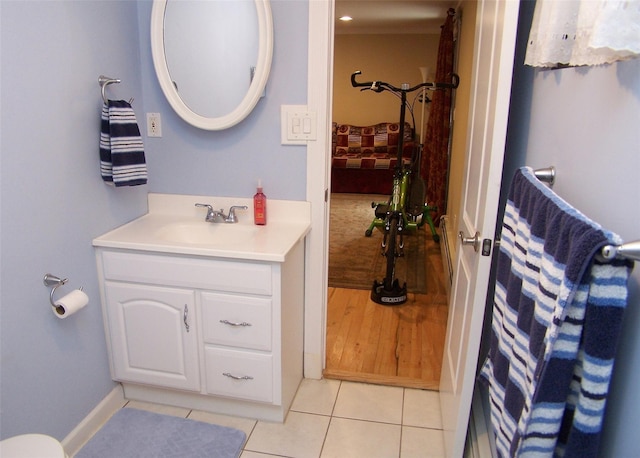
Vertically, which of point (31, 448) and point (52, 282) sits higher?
point (52, 282)

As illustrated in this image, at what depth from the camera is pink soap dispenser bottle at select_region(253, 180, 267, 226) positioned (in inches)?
82.1

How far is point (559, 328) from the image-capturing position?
0.73 meters

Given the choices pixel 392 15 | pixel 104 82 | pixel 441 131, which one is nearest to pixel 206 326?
pixel 104 82

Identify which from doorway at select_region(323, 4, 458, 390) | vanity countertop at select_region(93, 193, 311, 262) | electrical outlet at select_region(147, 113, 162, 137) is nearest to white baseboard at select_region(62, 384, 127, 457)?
vanity countertop at select_region(93, 193, 311, 262)

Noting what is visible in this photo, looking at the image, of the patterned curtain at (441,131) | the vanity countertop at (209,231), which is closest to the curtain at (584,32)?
the vanity countertop at (209,231)

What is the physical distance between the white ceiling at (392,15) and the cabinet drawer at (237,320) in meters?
4.03

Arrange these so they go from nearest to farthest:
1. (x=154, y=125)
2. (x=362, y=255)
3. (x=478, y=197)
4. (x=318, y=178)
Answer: (x=478, y=197) < (x=318, y=178) < (x=154, y=125) < (x=362, y=255)

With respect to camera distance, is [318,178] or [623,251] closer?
[623,251]

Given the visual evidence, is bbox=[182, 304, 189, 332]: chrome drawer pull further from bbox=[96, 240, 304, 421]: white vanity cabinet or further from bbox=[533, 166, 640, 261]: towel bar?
bbox=[533, 166, 640, 261]: towel bar

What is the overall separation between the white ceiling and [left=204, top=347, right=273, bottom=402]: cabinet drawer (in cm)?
414

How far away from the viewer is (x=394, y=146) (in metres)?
6.97

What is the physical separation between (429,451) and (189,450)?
3.11 ft

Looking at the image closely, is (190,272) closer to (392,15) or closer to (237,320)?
(237,320)

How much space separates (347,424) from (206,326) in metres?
0.74
